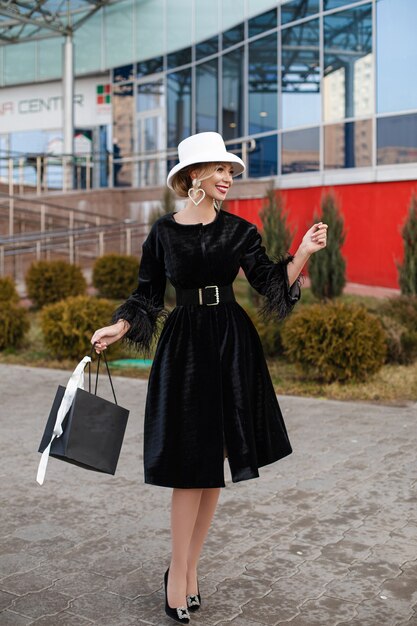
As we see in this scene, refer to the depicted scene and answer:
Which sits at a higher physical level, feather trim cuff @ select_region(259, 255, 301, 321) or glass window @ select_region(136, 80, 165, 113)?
glass window @ select_region(136, 80, 165, 113)

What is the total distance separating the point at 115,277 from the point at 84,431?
1253 centimetres

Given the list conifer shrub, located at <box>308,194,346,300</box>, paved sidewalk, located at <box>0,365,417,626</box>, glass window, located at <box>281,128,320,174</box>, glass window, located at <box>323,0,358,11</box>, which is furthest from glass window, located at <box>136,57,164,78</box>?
paved sidewalk, located at <box>0,365,417,626</box>

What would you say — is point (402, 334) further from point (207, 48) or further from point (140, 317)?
point (207, 48)

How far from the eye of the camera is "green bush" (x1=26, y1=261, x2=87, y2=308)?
14852 millimetres

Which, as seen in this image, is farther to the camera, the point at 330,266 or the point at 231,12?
the point at 231,12

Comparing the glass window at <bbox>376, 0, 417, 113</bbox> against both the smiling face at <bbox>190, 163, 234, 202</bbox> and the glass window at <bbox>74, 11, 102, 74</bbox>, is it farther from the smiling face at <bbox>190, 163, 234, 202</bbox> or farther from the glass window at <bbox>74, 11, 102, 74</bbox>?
the glass window at <bbox>74, 11, 102, 74</bbox>

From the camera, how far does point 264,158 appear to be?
18.5 m

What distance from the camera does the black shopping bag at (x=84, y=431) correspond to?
11.1 ft

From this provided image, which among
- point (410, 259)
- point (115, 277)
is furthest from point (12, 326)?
point (410, 259)

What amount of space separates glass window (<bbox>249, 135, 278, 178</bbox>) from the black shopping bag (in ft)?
48.9

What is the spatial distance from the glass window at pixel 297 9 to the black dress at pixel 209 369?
559 inches

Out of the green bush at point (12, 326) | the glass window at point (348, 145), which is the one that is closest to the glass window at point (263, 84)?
the glass window at point (348, 145)

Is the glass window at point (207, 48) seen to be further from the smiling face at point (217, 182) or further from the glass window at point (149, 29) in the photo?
the smiling face at point (217, 182)

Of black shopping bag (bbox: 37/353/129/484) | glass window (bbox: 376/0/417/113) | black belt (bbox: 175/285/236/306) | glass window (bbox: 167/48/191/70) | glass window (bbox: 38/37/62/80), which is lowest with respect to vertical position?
black shopping bag (bbox: 37/353/129/484)
